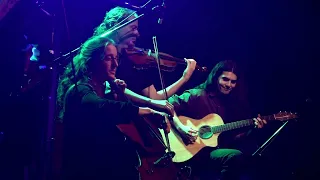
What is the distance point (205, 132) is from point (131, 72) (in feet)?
4.51

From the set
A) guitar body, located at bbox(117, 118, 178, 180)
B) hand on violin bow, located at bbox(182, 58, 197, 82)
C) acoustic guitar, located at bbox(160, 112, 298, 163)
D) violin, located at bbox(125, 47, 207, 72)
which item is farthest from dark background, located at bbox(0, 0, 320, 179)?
guitar body, located at bbox(117, 118, 178, 180)

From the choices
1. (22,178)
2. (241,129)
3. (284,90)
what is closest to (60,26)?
(22,178)

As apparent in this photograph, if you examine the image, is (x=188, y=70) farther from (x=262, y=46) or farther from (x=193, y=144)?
(x=262, y=46)

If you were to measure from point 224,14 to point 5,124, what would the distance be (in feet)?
13.3

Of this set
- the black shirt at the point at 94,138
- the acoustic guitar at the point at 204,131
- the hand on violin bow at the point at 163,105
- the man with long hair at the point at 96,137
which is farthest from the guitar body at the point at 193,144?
the black shirt at the point at 94,138

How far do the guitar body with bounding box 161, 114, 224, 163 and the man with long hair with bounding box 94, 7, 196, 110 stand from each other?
0.50 metres

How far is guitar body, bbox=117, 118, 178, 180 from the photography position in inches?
126

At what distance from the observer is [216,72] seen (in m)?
5.37

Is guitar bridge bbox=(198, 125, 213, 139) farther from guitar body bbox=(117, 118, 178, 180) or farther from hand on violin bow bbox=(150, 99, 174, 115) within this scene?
guitar body bbox=(117, 118, 178, 180)

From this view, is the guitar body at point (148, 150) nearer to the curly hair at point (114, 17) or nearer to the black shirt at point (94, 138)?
the black shirt at point (94, 138)

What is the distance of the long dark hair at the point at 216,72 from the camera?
530 centimetres

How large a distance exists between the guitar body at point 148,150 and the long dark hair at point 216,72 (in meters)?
2.00

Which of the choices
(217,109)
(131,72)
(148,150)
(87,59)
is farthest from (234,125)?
(87,59)

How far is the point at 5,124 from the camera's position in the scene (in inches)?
159
